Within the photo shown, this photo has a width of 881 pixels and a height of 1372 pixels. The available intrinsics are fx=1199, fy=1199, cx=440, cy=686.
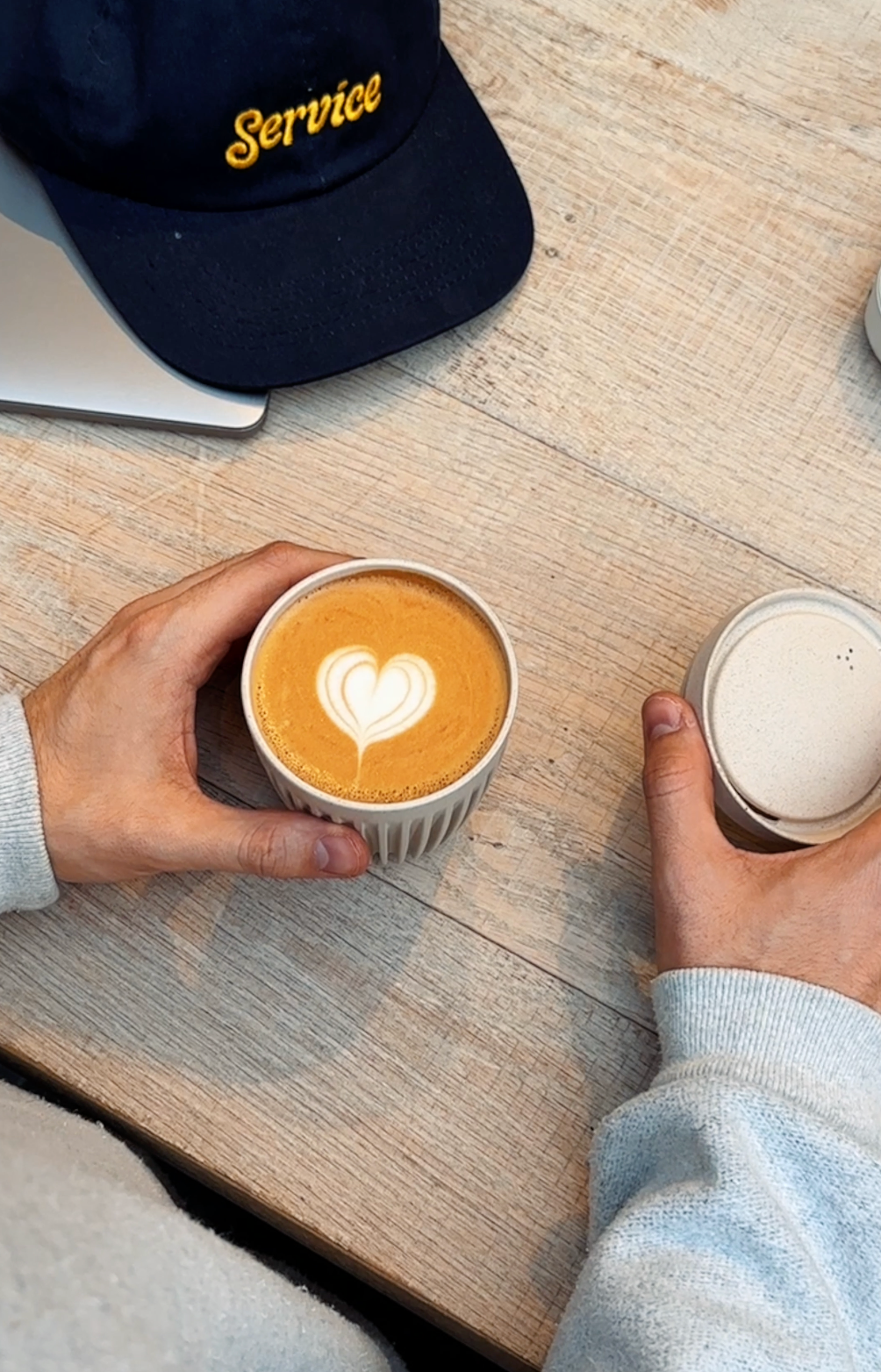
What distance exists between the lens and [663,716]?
60 cm

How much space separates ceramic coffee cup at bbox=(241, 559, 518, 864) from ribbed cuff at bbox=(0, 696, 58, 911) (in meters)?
0.13

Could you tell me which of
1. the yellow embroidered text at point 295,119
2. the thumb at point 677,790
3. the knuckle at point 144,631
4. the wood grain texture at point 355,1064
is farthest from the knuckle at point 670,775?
the yellow embroidered text at point 295,119

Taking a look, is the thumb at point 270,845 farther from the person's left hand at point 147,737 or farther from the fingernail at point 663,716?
the fingernail at point 663,716

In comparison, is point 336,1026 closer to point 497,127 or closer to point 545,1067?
point 545,1067

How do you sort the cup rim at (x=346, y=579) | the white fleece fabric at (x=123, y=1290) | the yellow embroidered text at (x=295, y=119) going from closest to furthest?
the white fleece fabric at (x=123, y=1290)
the cup rim at (x=346, y=579)
the yellow embroidered text at (x=295, y=119)

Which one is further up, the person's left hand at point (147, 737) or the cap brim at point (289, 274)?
the cap brim at point (289, 274)

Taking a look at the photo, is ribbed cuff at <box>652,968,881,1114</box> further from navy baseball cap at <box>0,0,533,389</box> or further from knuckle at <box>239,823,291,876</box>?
navy baseball cap at <box>0,0,533,389</box>

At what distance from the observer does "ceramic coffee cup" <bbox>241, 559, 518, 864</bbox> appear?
52 cm

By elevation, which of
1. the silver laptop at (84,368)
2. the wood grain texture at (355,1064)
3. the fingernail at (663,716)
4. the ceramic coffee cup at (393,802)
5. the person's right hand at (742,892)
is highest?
the silver laptop at (84,368)

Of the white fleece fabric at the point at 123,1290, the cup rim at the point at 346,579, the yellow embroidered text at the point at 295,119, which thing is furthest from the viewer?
the yellow embroidered text at the point at 295,119

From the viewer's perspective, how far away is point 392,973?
23.9 inches

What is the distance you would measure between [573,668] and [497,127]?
35cm

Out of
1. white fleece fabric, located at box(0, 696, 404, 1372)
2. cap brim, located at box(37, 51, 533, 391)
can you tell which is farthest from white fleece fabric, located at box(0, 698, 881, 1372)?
cap brim, located at box(37, 51, 533, 391)

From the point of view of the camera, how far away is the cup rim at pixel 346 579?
517 millimetres
